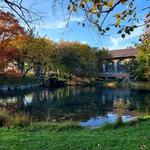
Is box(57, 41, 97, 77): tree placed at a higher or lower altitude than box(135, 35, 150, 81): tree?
higher

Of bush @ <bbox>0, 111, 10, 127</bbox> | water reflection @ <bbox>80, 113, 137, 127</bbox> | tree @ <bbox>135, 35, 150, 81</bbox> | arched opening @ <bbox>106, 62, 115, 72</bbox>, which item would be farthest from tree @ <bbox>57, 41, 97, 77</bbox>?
bush @ <bbox>0, 111, 10, 127</bbox>

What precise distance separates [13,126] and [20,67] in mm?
32513

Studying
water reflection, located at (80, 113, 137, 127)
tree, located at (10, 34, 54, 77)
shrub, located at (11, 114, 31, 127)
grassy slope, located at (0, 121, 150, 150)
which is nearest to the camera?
grassy slope, located at (0, 121, 150, 150)

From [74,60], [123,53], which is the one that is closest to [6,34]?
[74,60]

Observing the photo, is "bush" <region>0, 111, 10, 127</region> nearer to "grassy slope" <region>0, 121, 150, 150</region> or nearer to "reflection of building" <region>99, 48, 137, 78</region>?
"grassy slope" <region>0, 121, 150, 150</region>

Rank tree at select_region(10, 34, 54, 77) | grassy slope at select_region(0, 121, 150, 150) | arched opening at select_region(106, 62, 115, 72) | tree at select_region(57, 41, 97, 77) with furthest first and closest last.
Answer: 1. arched opening at select_region(106, 62, 115, 72)
2. tree at select_region(57, 41, 97, 77)
3. tree at select_region(10, 34, 54, 77)
4. grassy slope at select_region(0, 121, 150, 150)

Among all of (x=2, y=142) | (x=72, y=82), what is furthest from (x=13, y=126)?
(x=72, y=82)


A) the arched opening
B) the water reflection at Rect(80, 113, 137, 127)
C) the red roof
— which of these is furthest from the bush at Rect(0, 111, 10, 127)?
the arched opening

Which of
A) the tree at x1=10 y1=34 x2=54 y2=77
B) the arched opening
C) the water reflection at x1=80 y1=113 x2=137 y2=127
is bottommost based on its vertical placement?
the water reflection at x1=80 y1=113 x2=137 y2=127

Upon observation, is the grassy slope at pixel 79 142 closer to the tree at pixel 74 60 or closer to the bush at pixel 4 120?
the bush at pixel 4 120

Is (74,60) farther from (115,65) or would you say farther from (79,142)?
(79,142)

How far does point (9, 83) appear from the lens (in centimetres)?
3675

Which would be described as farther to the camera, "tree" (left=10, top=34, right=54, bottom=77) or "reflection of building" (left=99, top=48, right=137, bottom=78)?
"reflection of building" (left=99, top=48, right=137, bottom=78)

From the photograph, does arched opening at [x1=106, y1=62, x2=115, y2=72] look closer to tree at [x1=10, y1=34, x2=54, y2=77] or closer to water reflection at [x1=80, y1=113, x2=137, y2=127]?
tree at [x1=10, y1=34, x2=54, y2=77]
